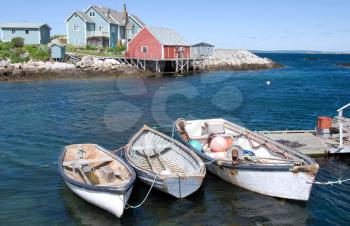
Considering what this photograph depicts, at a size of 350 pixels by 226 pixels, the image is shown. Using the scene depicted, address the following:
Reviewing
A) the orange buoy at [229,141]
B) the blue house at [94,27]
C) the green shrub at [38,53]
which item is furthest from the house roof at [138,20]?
the orange buoy at [229,141]

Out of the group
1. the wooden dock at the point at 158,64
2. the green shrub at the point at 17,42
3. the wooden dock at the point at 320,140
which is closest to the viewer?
the wooden dock at the point at 320,140

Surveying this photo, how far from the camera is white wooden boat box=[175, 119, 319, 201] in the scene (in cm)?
1165

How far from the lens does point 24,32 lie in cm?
6041

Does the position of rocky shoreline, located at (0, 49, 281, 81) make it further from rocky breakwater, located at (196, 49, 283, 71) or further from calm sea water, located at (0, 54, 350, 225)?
rocky breakwater, located at (196, 49, 283, 71)

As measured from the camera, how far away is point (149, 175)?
12188 millimetres

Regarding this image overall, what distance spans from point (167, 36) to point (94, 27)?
53.0 ft

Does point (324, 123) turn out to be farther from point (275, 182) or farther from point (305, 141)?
point (275, 182)

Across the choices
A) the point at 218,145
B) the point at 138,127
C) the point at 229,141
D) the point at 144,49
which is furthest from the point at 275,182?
the point at 144,49

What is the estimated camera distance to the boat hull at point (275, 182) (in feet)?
38.2

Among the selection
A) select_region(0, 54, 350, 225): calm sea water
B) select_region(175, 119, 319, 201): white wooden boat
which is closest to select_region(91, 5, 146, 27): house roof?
select_region(0, 54, 350, 225): calm sea water

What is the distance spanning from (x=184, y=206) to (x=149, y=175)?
1509 mm

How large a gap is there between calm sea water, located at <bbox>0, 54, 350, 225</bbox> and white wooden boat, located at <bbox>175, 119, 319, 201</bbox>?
419mm

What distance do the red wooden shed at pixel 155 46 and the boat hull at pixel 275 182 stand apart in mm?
41163

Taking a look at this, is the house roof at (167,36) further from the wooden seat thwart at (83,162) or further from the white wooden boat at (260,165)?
the wooden seat thwart at (83,162)
